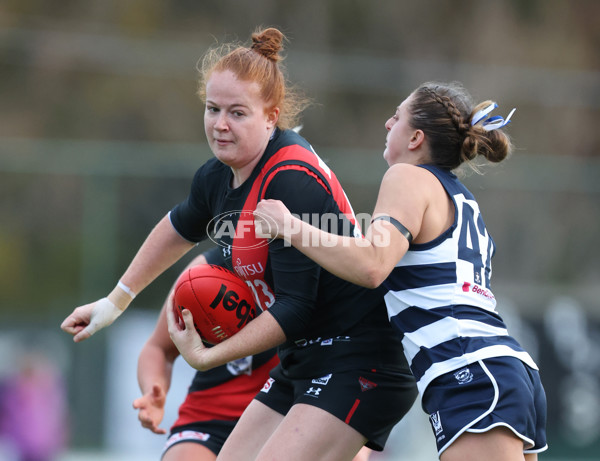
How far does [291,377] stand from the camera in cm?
378

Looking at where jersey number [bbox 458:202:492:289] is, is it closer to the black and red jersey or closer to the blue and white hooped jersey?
the blue and white hooped jersey

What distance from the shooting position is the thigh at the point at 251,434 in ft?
12.4

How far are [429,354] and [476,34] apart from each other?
17.5 meters

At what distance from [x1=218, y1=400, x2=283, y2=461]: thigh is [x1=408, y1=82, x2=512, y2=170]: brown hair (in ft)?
4.18

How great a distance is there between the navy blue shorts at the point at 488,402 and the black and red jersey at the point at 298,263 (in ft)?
1.31

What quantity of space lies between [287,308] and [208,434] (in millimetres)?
1378

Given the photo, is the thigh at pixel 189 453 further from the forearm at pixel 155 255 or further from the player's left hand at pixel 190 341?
the player's left hand at pixel 190 341

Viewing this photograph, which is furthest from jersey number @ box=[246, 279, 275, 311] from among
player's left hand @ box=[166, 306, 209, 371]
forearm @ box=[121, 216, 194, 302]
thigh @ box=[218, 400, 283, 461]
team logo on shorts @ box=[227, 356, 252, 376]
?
team logo on shorts @ box=[227, 356, 252, 376]

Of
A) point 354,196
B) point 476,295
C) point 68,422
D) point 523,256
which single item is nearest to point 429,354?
point 476,295

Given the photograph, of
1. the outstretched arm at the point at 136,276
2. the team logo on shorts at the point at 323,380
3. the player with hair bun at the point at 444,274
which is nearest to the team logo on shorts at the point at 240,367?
the outstretched arm at the point at 136,276

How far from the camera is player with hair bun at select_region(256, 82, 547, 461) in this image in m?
3.25

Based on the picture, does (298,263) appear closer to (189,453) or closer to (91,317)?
(91,317)

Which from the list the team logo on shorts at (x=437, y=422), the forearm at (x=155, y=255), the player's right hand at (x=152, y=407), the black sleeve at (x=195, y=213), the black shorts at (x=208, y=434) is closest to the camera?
the team logo on shorts at (x=437, y=422)

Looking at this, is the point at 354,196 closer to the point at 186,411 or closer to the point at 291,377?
the point at 186,411
